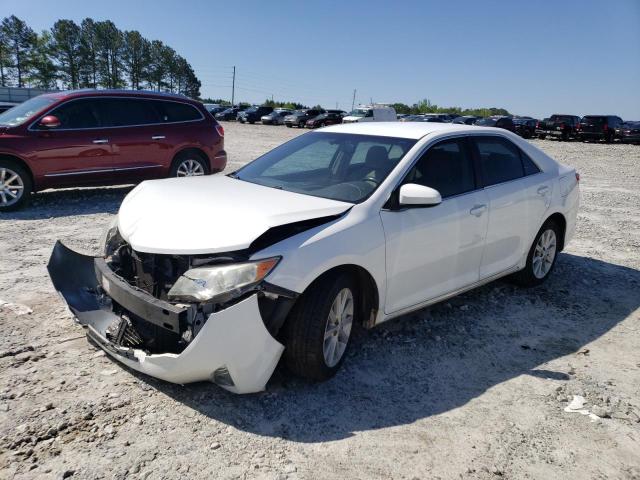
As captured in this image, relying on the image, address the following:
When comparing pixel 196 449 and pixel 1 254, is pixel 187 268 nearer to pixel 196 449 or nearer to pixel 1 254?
pixel 196 449

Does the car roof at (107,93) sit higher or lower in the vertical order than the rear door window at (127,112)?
higher

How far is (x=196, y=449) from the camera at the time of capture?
2.73m

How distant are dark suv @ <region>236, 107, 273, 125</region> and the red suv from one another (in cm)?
3843

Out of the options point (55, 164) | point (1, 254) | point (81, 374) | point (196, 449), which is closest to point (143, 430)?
point (196, 449)

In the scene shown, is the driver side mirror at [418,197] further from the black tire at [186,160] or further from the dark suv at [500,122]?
the dark suv at [500,122]

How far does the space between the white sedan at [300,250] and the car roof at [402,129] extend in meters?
0.02

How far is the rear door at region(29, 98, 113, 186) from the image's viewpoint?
25.9ft

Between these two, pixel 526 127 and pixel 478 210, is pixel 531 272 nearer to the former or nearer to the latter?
pixel 478 210

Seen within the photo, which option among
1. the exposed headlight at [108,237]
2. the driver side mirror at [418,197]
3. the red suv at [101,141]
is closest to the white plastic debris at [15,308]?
the exposed headlight at [108,237]

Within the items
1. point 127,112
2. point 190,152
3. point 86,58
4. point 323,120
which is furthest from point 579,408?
point 86,58

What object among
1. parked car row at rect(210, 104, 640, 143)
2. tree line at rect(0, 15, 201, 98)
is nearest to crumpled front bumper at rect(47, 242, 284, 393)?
parked car row at rect(210, 104, 640, 143)

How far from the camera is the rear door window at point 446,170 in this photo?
12.9 feet

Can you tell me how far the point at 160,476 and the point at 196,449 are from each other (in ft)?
0.81

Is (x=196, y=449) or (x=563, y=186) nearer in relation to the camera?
(x=196, y=449)
